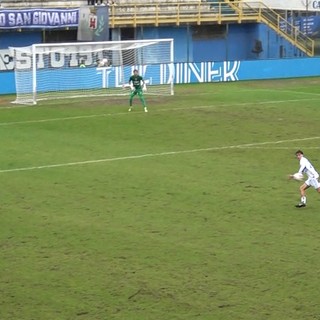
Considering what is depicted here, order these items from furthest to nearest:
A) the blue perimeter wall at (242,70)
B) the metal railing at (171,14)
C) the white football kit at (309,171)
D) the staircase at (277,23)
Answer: the staircase at (277,23), the metal railing at (171,14), the blue perimeter wall at (242,70), the white football kit at (309,171)

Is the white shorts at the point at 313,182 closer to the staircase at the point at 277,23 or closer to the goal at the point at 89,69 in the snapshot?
the goal at the point at 89,69

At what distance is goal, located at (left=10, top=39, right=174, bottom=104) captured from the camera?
153 feet

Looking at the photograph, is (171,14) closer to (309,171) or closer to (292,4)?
(292,4)

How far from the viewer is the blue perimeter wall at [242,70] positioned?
54281 millimetres

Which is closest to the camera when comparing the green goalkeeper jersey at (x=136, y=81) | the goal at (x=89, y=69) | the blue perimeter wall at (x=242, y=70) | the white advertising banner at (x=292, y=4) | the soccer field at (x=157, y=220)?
the soccer field at (x=157, y=220)

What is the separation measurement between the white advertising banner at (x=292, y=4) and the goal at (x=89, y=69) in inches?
636

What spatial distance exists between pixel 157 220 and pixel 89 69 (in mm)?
29489

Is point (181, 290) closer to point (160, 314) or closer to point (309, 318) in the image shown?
point (160, 314)

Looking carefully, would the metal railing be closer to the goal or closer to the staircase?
the staircase

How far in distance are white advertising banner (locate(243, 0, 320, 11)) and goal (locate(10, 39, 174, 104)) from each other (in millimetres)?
16161

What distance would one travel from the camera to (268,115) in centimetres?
3962

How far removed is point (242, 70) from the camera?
56.2 meters

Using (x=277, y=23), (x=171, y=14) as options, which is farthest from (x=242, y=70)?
(x=277, y=23)

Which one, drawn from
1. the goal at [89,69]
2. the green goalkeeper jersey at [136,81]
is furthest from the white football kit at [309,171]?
the goal at [89,69]
